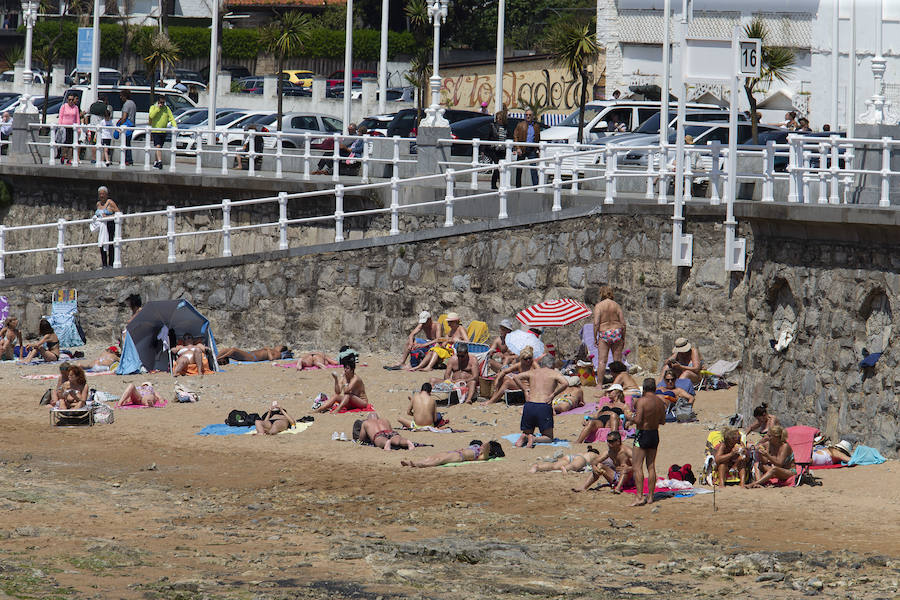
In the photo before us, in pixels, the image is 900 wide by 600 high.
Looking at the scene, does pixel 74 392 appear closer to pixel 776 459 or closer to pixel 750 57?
pixel 776 459

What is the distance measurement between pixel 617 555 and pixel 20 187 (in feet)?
68.9

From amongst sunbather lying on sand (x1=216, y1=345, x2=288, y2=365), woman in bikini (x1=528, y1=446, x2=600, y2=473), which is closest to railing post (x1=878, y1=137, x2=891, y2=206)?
woman in bikini (x1=528, y1=446, x2=600, y2=473)

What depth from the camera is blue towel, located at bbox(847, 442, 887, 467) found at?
599 inches

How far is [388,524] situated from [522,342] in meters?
7.17

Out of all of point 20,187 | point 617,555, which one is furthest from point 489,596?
point 20,187

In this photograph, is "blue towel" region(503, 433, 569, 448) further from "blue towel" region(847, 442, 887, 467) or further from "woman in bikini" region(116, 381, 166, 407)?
"woman in bikini" region(116, 381, 166, 407)

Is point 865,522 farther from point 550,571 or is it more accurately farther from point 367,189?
point 367,189

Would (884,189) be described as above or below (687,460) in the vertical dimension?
above

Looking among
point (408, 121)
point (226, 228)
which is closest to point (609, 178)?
point (226, 228)

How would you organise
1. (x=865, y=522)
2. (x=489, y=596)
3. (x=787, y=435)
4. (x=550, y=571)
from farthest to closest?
(x=787, y=435) < (x=865, y=522) < (x=550, y=571) < (x=489, y=596)

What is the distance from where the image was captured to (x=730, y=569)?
11766mm

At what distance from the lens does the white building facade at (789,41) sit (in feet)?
123

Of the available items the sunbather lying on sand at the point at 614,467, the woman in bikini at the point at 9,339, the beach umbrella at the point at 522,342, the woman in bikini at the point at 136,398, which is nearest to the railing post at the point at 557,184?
the beach umbrella at the point at 522,342

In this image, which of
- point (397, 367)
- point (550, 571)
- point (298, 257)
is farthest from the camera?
point (298, 257)
